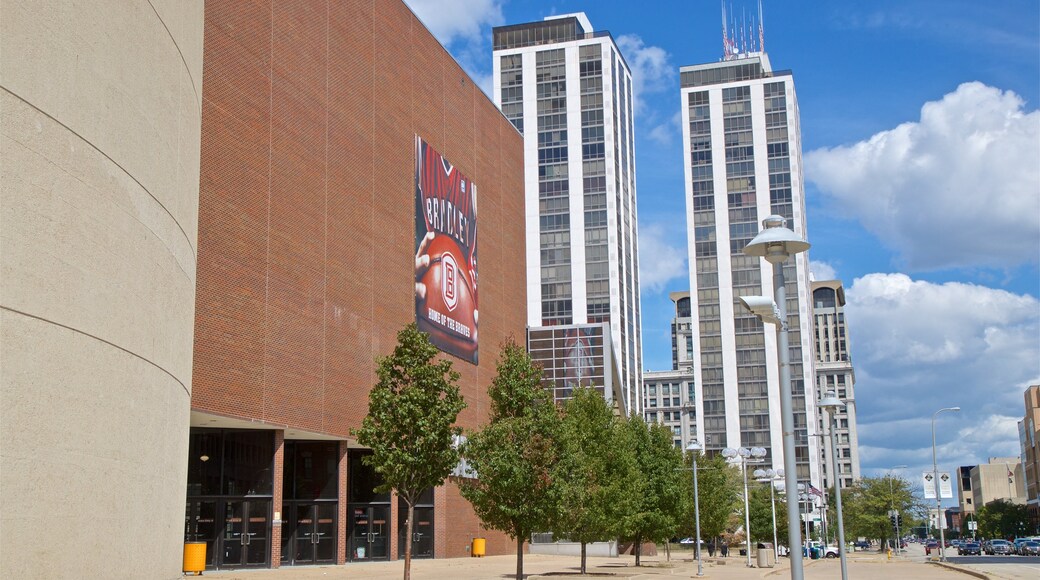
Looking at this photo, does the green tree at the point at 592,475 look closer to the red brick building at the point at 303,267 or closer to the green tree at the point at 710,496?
the red brick building at the point at 303,267

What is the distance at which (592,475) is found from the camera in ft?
132

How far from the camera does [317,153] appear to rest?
4184 cm

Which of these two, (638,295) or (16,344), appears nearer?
(16,344)

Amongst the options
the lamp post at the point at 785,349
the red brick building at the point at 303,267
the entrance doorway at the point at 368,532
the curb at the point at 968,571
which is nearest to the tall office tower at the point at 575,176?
the curb at the point at 968,571

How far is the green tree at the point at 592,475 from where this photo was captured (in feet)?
109

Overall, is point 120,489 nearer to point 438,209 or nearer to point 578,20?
point 438,209

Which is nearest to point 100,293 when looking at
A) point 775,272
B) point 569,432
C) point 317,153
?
point 775,272

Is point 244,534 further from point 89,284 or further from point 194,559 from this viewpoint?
point 89,284

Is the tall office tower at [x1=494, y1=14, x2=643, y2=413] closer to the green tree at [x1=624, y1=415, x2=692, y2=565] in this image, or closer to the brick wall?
the green tree at [x1=624, y1=415, x2=692, y2=565]

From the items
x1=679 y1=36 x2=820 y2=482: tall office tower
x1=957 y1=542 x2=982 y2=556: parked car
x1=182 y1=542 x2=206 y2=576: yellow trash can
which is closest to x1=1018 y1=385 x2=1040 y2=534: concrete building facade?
x1=679 y1=36 x2=820 y2=482: tall office tower

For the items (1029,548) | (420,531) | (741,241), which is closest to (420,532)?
(420,531)

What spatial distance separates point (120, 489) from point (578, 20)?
12475 cm

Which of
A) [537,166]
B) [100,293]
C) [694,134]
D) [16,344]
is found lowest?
[16,344]

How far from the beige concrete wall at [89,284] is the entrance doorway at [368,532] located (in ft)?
88.1
